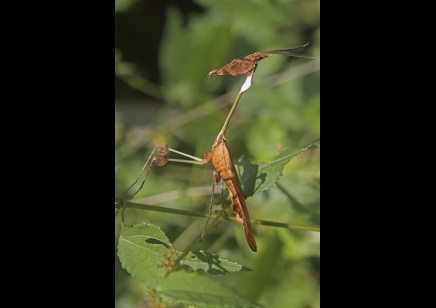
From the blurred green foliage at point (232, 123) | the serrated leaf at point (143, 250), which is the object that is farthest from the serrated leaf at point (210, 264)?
the blurred green foliage at point (232, 123)

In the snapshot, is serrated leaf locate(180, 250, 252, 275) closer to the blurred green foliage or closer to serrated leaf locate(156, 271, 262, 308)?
serrated leaf locate(156, 271, 262, 308)

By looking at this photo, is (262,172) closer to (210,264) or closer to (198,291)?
(210,264)

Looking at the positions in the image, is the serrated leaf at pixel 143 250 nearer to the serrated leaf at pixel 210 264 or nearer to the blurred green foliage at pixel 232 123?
the serrated leaf at pixel 210 264

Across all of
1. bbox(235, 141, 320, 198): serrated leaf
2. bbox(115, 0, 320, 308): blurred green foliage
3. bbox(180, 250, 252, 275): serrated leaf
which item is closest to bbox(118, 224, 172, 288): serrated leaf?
bbox(180, 250, 252, 275): serrated leaf

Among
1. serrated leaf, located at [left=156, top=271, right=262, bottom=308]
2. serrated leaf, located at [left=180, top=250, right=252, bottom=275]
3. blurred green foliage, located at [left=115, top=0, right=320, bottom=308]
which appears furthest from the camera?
blurred green foliage, located at [left=115, top=0, right=320, bottom=308]
